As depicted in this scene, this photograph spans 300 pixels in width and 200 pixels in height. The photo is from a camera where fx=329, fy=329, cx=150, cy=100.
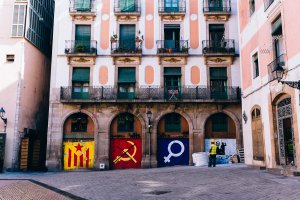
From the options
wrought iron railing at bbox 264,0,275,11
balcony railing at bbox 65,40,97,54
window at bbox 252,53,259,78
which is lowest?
window at bbox 252,53,259,78

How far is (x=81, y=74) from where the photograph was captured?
944 inches

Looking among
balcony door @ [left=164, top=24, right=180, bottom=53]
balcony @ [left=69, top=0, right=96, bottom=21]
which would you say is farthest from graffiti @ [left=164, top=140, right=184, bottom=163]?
balcony @ [left=69, top=0, right=96, bottom=21]

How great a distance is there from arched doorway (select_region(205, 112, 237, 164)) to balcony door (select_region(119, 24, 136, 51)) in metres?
7.89

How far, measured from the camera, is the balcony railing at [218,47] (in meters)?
23.6

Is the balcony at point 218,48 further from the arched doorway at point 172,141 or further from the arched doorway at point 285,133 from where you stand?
the arched doorway at point 285,133

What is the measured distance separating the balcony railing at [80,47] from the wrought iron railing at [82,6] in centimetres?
245

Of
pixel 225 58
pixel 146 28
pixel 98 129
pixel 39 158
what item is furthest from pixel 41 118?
pixel 225 58

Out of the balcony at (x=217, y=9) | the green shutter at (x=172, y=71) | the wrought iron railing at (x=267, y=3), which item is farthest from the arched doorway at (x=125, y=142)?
the wrought iron railing at (x=267, y=3)

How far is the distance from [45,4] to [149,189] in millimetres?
21338

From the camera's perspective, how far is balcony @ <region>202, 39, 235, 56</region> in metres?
23.6

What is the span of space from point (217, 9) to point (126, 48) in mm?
7393

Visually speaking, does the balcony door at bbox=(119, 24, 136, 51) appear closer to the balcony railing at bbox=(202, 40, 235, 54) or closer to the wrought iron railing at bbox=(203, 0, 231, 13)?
the balcony railing at bbox=(202, 40, 235, 54)

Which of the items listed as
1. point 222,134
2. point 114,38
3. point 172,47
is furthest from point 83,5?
point 222,134

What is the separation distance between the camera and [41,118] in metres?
26.1
